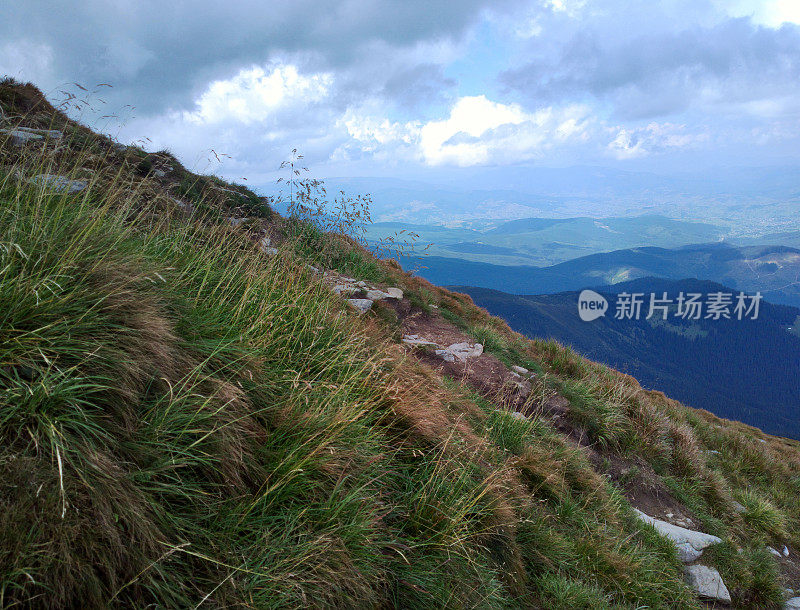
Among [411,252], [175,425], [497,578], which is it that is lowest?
[497,578]

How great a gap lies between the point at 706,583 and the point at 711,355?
227336 millimetres

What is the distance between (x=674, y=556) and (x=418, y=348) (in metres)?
4.45

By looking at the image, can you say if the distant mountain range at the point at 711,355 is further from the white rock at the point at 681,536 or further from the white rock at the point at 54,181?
the white rock at the point at 54,181

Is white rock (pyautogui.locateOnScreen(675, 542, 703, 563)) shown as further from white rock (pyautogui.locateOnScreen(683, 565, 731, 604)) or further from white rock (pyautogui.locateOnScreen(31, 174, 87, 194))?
white rock (pyautogui.locateOnScreen(31, 174, 87, 194))

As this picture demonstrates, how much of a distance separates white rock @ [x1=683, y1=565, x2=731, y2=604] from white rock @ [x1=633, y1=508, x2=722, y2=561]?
199mm

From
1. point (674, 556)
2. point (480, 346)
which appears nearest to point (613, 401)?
point (480, 346)

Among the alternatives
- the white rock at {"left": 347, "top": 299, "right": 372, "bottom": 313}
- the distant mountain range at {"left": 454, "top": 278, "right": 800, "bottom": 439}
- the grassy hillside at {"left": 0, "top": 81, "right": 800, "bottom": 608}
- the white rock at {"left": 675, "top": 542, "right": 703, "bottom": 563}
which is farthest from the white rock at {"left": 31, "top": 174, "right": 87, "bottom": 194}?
the distant mountain range at {"left": 454, "top": 278, "right": 800, "bottom": 439}

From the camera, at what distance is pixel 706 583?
4957mm

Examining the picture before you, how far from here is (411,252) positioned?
10.3 meters

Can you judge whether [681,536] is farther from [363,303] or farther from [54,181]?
[54,181]

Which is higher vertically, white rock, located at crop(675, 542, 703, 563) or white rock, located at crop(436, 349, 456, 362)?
white rock, located at crop(436, 349, 456, 362)

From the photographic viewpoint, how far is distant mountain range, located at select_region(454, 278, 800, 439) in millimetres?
134125

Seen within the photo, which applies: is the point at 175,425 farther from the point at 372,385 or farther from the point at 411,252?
the point at 411,252

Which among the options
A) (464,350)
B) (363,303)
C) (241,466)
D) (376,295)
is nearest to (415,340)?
(464,350)
